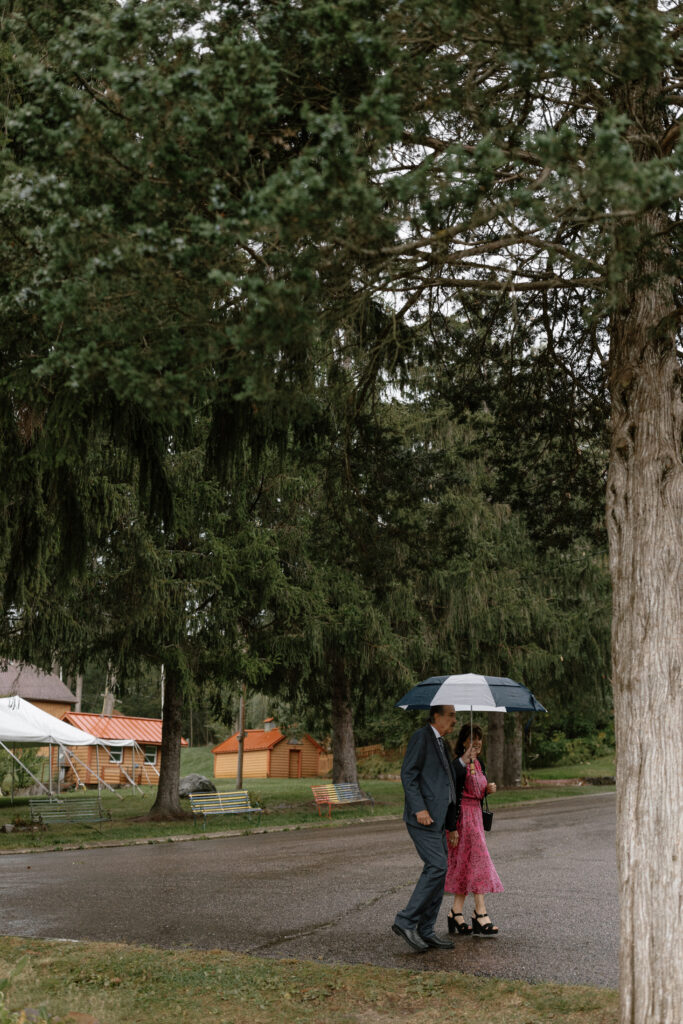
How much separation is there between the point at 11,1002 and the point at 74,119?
4798 mm

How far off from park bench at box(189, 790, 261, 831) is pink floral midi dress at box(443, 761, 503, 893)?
12.6 metres

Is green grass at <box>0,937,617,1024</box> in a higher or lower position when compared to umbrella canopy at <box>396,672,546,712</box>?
lower

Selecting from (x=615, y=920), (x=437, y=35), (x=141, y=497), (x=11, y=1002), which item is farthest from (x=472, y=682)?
(x=437, y=35)

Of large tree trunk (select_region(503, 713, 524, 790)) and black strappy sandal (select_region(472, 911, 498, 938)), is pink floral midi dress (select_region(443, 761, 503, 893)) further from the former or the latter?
large tree trunk (select_region(503, 713, 524, 790))

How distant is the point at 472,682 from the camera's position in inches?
335

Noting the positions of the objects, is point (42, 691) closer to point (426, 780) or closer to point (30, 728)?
point (30, 728)

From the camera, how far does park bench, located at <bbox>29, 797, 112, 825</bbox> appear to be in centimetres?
2033

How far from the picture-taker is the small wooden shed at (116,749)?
43531mm

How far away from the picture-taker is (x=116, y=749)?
47.8m

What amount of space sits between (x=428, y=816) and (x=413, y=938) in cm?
87

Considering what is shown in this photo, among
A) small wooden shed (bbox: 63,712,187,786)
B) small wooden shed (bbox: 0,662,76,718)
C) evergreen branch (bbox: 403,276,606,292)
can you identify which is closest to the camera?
evergreen branch (bbox: 403,276,606,292)

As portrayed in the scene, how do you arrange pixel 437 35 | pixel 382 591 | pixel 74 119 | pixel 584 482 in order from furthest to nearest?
pixel 382 591 → pixel 584 482 → pixel 437 35 → pixel 74 119

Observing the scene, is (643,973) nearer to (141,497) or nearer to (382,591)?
(141,497)

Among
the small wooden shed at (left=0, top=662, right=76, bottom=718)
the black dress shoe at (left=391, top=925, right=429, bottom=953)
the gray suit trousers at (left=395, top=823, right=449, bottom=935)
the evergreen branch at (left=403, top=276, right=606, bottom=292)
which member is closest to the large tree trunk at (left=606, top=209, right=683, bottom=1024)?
the evergreen branch at (left=403, top=276, right=606, bottom=292)
